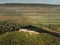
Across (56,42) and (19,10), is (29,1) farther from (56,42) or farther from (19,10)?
(56,42)

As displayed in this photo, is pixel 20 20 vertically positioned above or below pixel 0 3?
below

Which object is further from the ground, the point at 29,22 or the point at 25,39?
the point at 29,22

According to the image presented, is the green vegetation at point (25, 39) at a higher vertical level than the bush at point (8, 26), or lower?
lower

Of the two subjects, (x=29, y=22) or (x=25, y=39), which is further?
(x=29, y=22)

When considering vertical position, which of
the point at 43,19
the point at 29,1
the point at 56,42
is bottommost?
the point at 56,42

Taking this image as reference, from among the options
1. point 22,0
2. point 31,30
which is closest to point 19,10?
point 22,0

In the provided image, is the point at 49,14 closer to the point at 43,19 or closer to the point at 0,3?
the point at 43,19

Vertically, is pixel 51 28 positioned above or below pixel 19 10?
below

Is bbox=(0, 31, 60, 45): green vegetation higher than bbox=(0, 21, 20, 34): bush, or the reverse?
bbox=(0, 21, 20, 34): bush

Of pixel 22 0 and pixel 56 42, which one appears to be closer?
pixel 56 42

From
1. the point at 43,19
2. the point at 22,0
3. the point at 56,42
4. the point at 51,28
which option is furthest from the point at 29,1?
the point at 56,42
